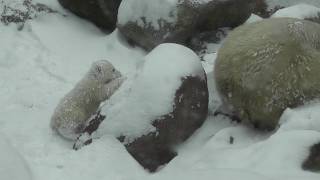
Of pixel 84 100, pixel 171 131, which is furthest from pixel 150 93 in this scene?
pixel 84 100

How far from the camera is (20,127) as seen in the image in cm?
636

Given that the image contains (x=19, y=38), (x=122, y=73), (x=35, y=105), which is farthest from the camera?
(x=19, y=38)

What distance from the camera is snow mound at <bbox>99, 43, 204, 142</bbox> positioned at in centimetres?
571

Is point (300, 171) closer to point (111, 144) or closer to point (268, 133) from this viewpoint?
point (268, 133)

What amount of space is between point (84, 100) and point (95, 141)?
0.67m

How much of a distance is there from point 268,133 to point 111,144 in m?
1.49

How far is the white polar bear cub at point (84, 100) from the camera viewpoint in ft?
20.4

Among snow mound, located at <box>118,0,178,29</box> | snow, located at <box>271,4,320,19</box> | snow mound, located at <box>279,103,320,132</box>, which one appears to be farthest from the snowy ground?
snow, located at <box>271,4,320,19</box>

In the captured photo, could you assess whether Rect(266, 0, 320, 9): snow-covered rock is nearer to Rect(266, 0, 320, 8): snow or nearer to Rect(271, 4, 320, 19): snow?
Rect(266, 0, 320, 8): snow

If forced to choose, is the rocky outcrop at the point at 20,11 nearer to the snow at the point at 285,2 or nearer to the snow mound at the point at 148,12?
the snow mound at the point at 148,12

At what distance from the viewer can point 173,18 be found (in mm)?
7477

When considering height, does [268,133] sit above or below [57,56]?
above

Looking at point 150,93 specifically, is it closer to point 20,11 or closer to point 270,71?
point 270,71

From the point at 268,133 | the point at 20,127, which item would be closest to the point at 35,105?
the point at 20,127
